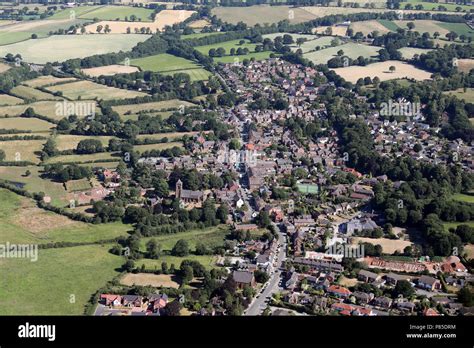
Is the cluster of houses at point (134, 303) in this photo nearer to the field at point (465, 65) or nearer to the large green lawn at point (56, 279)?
the large green lawn at point (56, 279)

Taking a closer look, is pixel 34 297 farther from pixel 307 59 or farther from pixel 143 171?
pixel 307 59

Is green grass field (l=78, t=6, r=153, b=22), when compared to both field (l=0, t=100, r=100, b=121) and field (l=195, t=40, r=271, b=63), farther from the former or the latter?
field (l=0, t=100, r=100, b=121)

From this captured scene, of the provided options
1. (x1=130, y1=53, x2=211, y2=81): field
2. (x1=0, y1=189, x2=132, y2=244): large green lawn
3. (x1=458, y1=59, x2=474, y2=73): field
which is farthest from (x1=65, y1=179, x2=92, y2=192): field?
(x1=458, y1=59, x2=474, y2=73): field

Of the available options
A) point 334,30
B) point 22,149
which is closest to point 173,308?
point 22,149

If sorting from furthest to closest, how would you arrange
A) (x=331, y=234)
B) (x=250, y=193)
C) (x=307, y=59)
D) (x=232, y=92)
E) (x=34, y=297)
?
(x=307, y=59), (x=232, y=92), (x=250, y=193), (x=331, y=234), (x=34, y=297)

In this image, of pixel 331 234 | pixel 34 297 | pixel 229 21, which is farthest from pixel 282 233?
pixel 229 21

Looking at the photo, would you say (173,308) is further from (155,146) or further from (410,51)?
(410,51)
